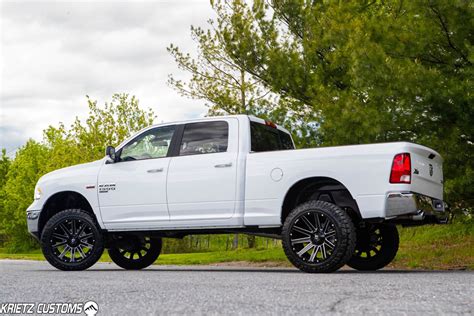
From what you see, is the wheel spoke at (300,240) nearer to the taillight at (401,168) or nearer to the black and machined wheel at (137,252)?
the taillight at (401,168)

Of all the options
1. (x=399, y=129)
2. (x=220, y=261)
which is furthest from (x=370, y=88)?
(x=220, y=261)

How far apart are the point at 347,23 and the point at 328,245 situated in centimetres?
507

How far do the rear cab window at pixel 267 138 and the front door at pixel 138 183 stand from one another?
122 cm

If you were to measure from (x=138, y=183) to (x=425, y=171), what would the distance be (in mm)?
4005

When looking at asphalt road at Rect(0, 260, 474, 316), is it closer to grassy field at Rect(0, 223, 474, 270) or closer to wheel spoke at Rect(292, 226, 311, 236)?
wheel spoke at Rect(292, 226, 311, 236)

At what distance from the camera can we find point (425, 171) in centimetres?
847

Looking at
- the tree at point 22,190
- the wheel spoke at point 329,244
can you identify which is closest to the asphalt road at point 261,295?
the wheel spoke at point 329,244

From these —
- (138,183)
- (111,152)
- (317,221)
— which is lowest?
(317,221)

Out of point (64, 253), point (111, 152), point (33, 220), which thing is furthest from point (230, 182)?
point (33, 220)

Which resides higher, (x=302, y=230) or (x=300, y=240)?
(x=302, y=230)

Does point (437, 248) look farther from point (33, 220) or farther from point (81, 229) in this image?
point (33, 220)

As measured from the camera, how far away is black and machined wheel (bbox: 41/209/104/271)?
9711 millimetres

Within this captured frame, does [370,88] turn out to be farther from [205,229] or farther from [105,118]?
[105,118]

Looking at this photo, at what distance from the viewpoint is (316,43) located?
13.3 metres
